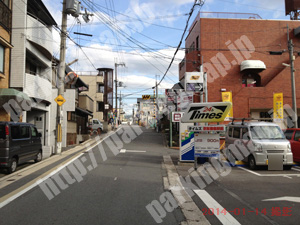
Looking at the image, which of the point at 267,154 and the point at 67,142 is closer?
the point at 267,154

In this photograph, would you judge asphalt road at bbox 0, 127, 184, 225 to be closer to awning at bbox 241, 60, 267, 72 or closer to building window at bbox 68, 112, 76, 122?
building window at bbox 68, 112, 76, 122

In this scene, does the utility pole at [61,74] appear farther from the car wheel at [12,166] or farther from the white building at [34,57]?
the car wheel at [12,166]

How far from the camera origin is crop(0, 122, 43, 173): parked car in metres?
9.15

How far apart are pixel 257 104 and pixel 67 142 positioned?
56.6 ft

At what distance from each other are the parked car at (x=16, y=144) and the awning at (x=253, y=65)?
62.1 ft

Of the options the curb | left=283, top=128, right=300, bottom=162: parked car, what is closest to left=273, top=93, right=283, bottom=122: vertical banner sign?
left=283, top=128, right=300, bottom=162: parked car

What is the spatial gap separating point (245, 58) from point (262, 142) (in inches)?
658

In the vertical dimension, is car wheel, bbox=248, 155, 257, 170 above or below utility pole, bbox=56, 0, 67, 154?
below

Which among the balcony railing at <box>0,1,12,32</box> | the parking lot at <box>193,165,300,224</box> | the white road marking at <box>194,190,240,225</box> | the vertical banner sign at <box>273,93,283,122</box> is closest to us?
the white road marking at <box>194,190,240,225</box>

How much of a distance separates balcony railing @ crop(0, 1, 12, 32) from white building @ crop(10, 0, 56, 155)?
336mm

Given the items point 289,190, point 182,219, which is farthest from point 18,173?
point 289,190

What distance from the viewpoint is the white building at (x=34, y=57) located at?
1502 centimetres

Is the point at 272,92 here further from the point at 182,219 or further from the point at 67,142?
the point at 182,219

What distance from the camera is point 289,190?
7.27 meters
